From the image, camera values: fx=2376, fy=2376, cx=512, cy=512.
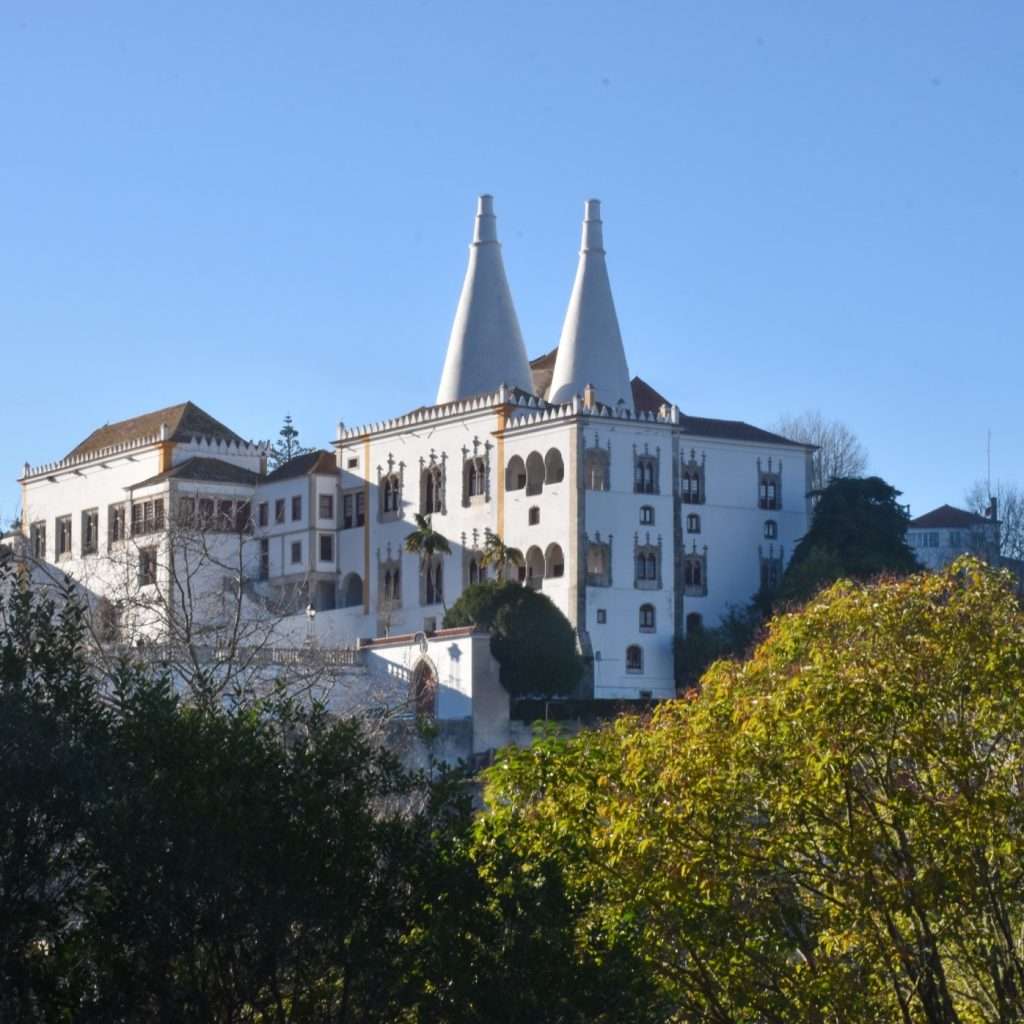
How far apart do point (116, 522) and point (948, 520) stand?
129 ft

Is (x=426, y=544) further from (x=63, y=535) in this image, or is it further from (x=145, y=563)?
(x=145, y=563)

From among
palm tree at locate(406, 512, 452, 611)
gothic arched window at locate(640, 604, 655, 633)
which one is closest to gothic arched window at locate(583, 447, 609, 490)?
gothic arched window at locate(640, 604, 655, 633)

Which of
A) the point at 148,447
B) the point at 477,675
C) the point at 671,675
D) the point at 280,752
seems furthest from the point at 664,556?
the point at 280,752

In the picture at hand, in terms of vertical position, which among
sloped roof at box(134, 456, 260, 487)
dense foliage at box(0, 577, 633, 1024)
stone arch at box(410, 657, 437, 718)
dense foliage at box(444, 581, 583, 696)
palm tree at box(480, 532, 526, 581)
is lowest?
dense foliage at box(0, 577, 633, 1024)

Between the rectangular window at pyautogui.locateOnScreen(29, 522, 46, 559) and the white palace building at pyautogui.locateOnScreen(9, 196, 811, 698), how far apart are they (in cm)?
65

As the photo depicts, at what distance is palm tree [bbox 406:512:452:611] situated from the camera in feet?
235

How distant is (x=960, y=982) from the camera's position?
2298 centimetres

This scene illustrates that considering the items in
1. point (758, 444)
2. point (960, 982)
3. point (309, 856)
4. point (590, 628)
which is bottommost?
point (960, 982)

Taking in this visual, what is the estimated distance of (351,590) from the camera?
2990 inches

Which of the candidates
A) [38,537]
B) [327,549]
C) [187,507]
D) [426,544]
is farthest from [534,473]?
[38,537]

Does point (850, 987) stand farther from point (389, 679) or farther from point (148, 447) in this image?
point (148, 447)

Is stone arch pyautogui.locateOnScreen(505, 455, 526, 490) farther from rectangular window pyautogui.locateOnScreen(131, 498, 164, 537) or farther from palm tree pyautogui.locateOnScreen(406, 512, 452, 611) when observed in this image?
rectangular window pyautogui.locateOnScreen(131, 498, 164, 537)

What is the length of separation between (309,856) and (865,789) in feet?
19.0

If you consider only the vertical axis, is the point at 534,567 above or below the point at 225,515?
below
